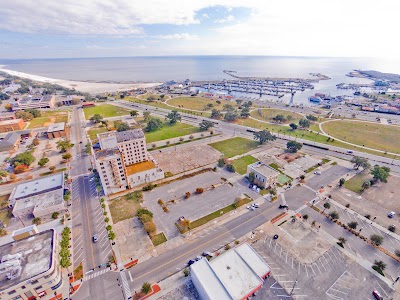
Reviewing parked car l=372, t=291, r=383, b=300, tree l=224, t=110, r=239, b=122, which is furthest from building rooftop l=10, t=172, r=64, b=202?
→ tree l=224, t=110, r=239, b=122

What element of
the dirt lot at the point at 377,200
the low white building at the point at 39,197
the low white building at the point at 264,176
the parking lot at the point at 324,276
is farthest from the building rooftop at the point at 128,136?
the dirt lot at the point at 377,200

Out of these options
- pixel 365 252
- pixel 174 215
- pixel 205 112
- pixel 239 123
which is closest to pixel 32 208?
pixel 174 215

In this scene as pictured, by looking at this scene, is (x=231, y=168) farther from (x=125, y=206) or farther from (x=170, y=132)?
(x=170, y=132)

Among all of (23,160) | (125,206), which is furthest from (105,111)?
(125,206)

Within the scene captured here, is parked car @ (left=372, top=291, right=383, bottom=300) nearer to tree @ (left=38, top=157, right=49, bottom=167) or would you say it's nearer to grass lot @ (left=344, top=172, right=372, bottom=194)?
grass lot @ (left=344, top=172, right=372, bottom=194)

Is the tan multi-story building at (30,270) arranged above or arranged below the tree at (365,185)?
above

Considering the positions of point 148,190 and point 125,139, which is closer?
point 148,190

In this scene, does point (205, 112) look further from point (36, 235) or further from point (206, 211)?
point (36, 235)

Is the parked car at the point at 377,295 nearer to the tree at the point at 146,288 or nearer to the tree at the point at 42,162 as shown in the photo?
the tree at the point at 146,288
